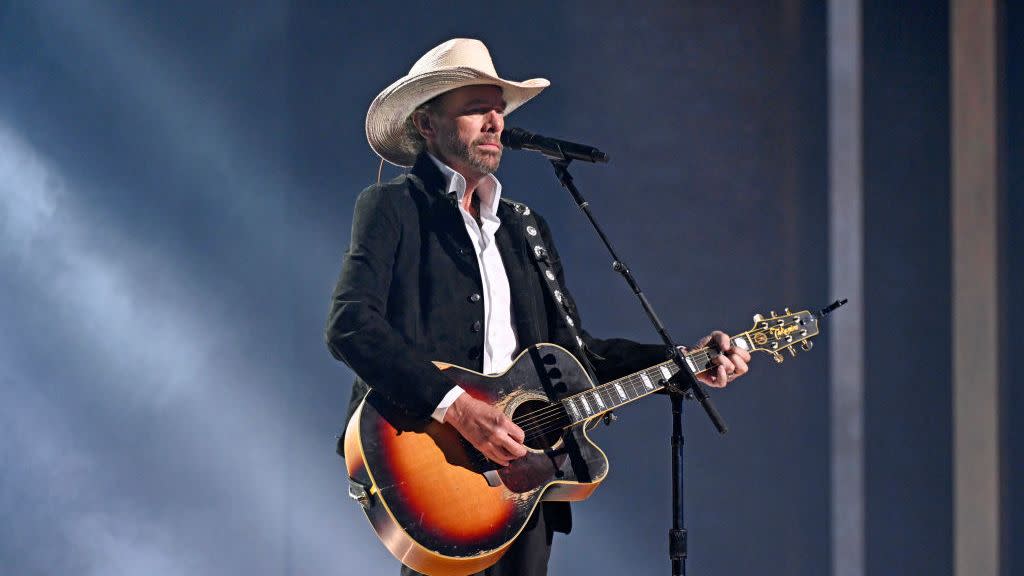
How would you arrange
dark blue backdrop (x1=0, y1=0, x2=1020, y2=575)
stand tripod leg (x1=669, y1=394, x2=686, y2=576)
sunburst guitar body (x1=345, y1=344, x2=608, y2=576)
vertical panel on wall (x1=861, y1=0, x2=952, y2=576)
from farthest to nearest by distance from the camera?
1. vertical panel on wall (x1=861, y1=0, x2=952, y2=576)
2. dark blue backdrop (x1=0, y1=0, x2=1020, y2=575)
3. stand tripod leg (x1=669, y1=394, x2=686, y2=576)
4. sunburst guitar body (x1=345, y1=344, x2=608, y2=576)

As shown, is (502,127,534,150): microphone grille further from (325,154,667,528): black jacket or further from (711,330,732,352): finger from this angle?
(711,330,732,352): finger

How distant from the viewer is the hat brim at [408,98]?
2.35 metres

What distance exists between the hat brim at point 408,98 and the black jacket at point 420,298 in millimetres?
152

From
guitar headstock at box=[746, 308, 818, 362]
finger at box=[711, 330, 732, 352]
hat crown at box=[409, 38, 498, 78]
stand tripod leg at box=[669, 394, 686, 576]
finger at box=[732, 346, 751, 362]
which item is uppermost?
hat crown at box=[409, 38, 498, 78]

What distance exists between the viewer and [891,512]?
3717mm

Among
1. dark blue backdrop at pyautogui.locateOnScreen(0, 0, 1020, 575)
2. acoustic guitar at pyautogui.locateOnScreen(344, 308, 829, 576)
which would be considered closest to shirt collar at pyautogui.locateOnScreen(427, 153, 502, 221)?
acoustic guitar at pyautogui.locateOnScreen(344, 308, 829, 576)

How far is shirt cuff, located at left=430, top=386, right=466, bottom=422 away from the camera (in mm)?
2068

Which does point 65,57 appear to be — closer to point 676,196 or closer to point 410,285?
point 410,285

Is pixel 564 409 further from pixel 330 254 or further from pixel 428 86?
pixel 330 254

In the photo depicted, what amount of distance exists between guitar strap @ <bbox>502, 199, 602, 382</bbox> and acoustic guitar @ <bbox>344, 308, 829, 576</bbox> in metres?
0.09

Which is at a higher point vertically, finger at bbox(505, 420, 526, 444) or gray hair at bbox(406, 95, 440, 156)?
gray hair at bbox(406, 95, 440, 156)

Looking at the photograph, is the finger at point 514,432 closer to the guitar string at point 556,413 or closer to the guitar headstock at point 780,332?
the guitar string at point 556,413

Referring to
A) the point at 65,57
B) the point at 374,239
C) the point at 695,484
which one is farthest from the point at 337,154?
the point at 695,484

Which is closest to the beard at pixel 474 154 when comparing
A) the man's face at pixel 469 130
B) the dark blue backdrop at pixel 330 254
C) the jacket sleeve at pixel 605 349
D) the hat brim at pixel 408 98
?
the man's face at pixel 469 130
